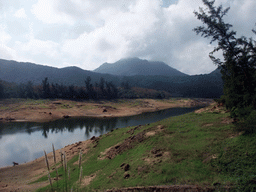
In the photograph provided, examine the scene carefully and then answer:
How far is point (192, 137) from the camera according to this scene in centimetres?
1120

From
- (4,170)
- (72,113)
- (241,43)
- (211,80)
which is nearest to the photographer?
(241,43)

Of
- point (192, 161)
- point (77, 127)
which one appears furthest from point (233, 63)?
point (77, 127)

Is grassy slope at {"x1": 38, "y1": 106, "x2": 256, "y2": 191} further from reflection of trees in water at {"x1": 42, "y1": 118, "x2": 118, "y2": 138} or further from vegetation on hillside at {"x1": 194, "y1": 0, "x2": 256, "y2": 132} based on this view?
reflection of trees in water at {"x1": 42, "y1": 118, "x2": 118, "y2": 138}

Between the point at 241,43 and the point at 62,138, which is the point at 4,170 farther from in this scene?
the point at 241,43

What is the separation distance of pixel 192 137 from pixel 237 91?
6.79 m

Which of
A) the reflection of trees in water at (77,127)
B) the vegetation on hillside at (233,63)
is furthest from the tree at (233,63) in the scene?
the reflection of trees in water at (77,127)

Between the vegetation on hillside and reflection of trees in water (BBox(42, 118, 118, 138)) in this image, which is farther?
reflection of trees in water (BBox(42, 118, 118, 138))

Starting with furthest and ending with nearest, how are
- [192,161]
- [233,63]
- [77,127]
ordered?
[77,127] → [233,63] → [192,161]

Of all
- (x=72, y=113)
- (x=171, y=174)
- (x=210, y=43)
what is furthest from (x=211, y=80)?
(x=171, y=174)

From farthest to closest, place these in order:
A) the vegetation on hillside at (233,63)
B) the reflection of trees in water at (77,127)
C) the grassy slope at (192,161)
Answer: the reflection of trees in water at (77,127)
the vegetation on hillside at (233,63)
the grassy slope at (192,161)

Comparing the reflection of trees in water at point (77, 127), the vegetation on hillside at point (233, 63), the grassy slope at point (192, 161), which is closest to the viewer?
the grassy slope at point (192, 161)

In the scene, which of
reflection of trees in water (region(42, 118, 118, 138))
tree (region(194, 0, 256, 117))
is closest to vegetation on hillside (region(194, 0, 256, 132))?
tree (region(194, 0, 256, 117))

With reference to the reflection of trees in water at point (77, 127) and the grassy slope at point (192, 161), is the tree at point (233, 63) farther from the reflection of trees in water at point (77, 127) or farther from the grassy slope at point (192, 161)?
the reflection of trees in water at point (77, 127)

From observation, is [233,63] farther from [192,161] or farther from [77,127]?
[77,127]
